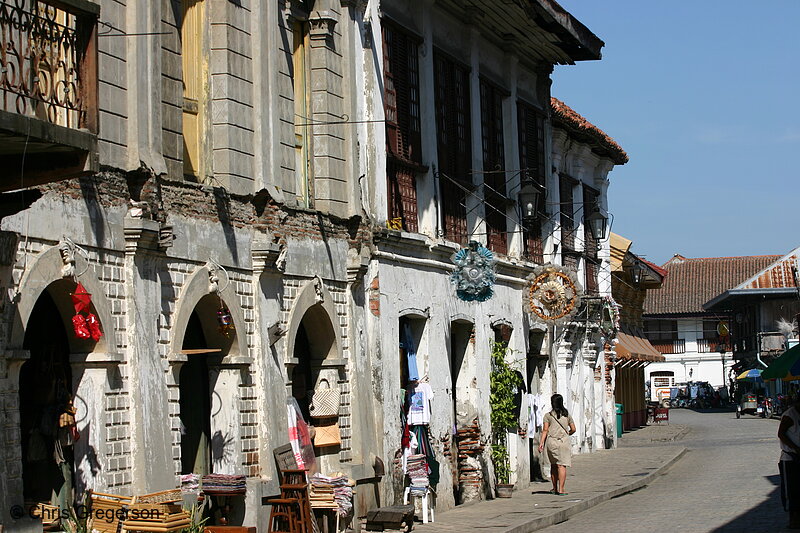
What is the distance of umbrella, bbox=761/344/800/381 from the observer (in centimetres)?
1943

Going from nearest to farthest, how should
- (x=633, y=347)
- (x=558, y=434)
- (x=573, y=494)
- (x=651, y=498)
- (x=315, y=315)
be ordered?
(x=315, y=315)
(x=558, y=434)
(x=651, y=498)
(x=573, y=494)
(x=633, y=347)

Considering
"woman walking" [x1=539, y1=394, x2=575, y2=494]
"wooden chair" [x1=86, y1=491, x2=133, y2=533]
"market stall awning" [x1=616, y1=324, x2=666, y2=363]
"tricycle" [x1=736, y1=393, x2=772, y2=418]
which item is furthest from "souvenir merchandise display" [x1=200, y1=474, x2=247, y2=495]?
"tricycle" [x1=736, y1=393, x2=772, y2=418]

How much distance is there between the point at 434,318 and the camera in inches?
786

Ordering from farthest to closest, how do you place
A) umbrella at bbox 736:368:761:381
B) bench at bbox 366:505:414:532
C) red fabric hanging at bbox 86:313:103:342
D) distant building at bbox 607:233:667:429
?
umbrella at bbox 736:368:761:381 → distant building at bbox 607:233:667:429 → bench at bbox 366:505:414:532 → red fabric hanging at bbox 86:313:103:342

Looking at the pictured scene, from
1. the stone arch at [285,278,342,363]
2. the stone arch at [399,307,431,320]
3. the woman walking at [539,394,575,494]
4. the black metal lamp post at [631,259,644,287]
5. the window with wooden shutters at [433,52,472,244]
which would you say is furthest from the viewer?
the black metal lamp post at [631,259,644,287]

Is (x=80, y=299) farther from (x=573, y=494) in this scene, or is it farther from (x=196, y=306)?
(x=573, y=494)

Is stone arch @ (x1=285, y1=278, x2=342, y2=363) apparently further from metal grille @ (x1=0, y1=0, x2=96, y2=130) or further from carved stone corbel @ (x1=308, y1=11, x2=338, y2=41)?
metal grille @ (x1=0, y1=0, x2=96, y2=130)

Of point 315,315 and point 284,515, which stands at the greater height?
point 315,315

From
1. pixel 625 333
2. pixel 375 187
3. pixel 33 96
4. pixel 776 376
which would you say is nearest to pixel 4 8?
pixel 33 96

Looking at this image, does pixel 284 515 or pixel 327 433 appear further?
pixel 327 433

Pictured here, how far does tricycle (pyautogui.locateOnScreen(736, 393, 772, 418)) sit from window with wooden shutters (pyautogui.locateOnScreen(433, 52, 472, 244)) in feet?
127

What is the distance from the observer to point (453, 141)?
72.1 ft

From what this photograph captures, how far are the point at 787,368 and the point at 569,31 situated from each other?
854cm

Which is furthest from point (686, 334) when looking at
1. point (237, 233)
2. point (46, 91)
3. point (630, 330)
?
point (46, 91)
